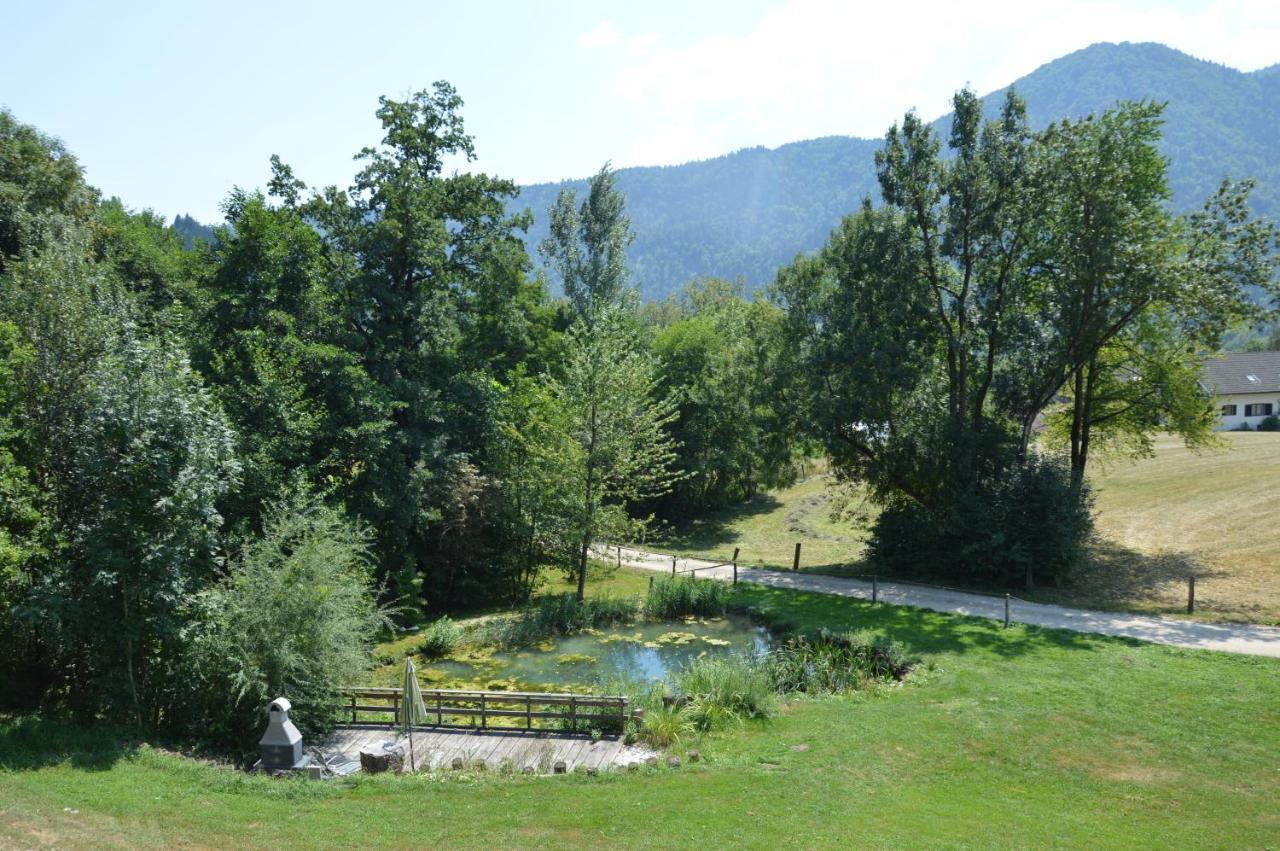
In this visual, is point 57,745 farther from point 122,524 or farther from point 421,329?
point 421,329

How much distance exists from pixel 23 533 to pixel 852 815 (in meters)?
15.4

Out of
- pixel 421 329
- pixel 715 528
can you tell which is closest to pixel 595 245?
pixel 715 528

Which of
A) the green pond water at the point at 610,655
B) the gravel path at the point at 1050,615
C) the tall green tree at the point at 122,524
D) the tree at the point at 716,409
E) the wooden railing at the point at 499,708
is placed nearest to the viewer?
the tall green tree at the point at 122,524

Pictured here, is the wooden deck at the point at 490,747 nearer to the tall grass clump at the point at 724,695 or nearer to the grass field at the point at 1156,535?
the tall grass clump at the point at 724,695

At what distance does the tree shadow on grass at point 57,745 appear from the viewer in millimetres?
12906

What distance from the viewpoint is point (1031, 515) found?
26.8 m

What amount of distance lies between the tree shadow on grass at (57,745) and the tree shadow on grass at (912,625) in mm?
16571

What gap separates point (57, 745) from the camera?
44.3 feet

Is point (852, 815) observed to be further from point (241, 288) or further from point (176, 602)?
point (241, 288)

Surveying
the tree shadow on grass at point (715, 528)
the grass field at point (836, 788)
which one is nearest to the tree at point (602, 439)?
the tree shadow on grass at point (715, 528)

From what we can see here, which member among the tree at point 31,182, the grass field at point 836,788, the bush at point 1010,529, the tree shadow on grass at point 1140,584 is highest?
the tree at point 31,182

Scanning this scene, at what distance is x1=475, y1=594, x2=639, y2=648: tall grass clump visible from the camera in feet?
80.0

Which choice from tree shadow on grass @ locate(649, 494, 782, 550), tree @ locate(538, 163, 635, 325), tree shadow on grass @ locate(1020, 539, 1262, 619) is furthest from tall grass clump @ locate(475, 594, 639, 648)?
tree @ locate(538, 163, 635, 325)

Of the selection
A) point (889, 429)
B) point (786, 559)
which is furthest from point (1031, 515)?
point (786, 559)
